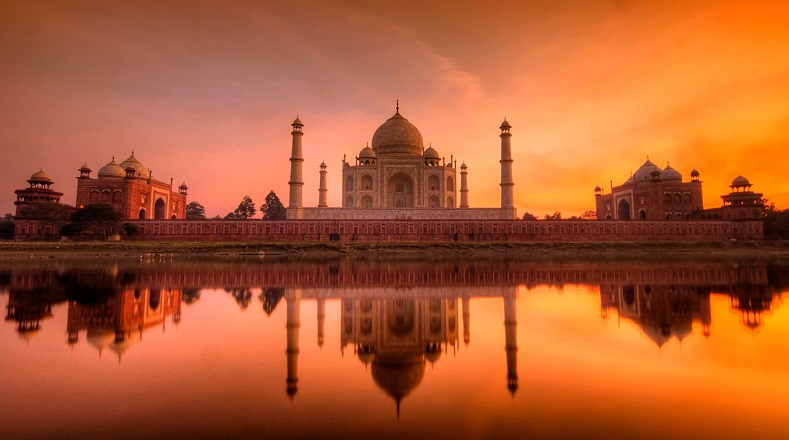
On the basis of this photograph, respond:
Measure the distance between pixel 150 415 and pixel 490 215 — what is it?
4096cm

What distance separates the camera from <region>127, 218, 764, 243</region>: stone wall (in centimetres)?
3994

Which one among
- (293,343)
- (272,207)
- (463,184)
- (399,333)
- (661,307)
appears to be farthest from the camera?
(272,207)

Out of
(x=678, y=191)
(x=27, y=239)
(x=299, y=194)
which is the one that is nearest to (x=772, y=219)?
(x=678, y=191)

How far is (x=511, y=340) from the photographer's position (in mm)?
6449

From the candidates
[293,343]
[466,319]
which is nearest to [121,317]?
[293,343]

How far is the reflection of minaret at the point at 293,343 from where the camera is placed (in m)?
4.48

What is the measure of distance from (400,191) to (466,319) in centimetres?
4091

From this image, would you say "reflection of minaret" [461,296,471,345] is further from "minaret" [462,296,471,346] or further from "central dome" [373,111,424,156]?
"central dome" [373,111,424,156]

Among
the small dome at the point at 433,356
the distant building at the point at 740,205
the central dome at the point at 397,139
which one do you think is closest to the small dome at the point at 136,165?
the central dome at the point at 397,139

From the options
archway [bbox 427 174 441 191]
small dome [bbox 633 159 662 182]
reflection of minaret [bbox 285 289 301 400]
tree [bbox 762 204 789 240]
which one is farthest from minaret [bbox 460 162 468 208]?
reflection of minaret [bbox 285 289 301 400]

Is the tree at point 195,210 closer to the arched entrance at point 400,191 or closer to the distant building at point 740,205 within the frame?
the arched entrance at point 400,191

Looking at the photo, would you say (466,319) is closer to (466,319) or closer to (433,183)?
(466,319)

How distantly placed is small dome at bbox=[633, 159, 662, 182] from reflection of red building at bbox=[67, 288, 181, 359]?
53.6 meters

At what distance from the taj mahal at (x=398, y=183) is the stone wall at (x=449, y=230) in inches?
48.5
